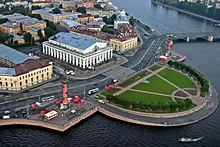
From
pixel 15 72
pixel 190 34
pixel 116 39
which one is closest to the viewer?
pixel 15 72

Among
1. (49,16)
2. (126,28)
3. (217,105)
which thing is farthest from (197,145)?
(49,16)

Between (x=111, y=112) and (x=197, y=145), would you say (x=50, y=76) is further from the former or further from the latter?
(x=197, y=145)

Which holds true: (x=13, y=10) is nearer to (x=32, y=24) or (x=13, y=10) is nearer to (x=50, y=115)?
(x=32, y=24)

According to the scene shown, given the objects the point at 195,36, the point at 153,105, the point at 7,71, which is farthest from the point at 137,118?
the point at 195,36

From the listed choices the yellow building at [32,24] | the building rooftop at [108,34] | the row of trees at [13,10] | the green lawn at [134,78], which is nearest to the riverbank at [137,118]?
the green lawn at [134,78]

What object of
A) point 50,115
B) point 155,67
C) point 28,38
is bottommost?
point 50,115

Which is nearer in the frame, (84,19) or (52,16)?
(52,16)

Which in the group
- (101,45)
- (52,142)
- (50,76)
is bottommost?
(52,142)
